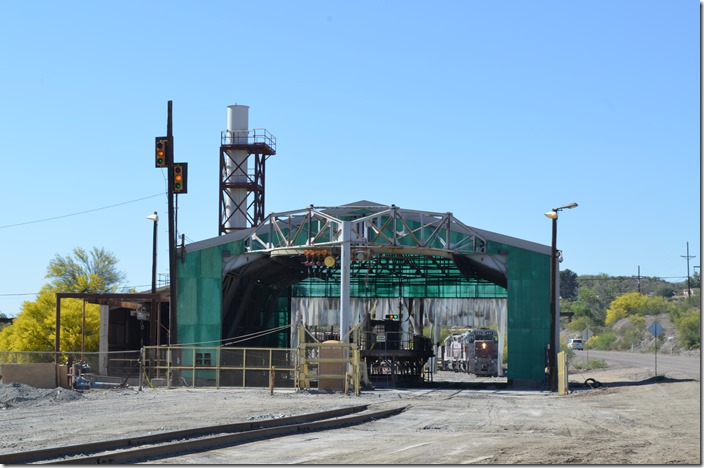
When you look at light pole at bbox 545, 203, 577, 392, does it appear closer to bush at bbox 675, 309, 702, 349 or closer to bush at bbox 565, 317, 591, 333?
bush at bbox 675, 309, 702, 349

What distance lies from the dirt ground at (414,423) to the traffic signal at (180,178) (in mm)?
7788

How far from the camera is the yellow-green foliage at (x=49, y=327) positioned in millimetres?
66938

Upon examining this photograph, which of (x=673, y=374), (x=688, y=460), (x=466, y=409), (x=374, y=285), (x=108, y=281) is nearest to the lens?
(x=688, y=460)

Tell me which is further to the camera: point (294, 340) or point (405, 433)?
point (294, 340)

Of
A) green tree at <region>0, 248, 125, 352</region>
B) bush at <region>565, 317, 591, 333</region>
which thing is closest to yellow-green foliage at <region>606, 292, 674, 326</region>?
bush at <region>565, 317, 591, 333</region>

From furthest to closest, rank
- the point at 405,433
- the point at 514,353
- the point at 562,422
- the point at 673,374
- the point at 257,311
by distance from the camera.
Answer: the point at 257,311 < the point at 673,374 < the point at 514,353 < the point at 562,422 < the point at 405,433

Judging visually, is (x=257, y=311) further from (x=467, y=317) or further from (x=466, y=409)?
(x=466, y=409)

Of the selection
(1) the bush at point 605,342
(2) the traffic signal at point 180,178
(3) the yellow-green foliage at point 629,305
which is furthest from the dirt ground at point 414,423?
(3) the yellow-green foliage at point 629,305

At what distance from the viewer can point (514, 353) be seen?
4781 centimetres

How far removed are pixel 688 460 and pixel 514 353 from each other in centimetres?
3084

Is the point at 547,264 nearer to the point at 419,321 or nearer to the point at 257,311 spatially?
the point at 257,311

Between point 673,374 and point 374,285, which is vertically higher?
point 374,285

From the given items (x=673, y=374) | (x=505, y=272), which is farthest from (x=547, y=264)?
(x=673, y=374)

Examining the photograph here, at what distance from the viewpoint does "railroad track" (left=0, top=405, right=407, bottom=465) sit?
A: 16.4m
